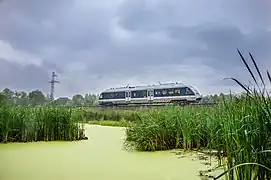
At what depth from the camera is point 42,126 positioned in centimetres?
425

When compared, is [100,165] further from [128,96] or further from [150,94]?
[128,96]

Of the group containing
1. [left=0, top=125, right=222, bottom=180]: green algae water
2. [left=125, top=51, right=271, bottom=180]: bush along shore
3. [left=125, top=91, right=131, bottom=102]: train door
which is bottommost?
[left=0, top=125, right=222, bottom=180]: green algae water

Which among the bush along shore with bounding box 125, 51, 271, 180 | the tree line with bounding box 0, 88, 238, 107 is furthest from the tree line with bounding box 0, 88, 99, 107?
the bush along shore with bounding box 125, 51, 271, 180

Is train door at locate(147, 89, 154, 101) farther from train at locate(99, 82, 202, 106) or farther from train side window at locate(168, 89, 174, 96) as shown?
train side window at locate(168, 89, 174, 96)

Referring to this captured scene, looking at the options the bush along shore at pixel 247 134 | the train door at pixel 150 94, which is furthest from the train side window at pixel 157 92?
the bush along shore at pixel 247 134

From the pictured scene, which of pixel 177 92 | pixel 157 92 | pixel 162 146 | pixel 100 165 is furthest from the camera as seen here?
pixel 157 92

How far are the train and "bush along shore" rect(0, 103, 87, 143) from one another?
288 inches

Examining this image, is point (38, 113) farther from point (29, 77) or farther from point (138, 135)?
point (29, 77)

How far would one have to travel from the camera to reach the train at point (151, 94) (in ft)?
40.7

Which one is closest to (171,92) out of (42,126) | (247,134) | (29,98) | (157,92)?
(157,92)

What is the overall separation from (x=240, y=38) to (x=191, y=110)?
2.09m

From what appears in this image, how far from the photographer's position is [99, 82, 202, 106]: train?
1241 cm

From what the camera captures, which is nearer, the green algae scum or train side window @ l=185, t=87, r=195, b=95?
the green algae scum

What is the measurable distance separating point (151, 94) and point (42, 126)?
9240mm
